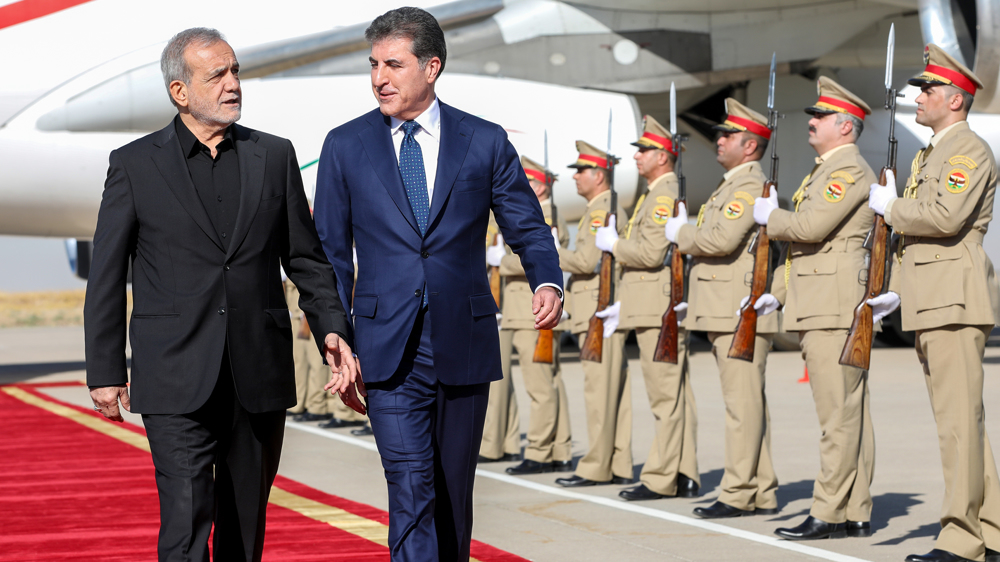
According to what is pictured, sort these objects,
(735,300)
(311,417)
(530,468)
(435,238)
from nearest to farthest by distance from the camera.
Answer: (435,238), (735,300), (530,468), (311,417)

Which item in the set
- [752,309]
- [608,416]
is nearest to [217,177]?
[752,309]

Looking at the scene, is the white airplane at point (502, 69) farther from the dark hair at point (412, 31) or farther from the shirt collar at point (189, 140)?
the shirt collar at point (189, 140)

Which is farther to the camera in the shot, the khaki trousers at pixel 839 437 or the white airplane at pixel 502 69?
the white airplane at pixel 502 69

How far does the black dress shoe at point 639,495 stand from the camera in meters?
5.16

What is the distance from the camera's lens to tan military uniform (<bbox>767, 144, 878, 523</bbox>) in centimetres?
430

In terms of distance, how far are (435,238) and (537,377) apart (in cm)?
350

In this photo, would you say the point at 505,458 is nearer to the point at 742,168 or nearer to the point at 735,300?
the point at 735,300

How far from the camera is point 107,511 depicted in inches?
190

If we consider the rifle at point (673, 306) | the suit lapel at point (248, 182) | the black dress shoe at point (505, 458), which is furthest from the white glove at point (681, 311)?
the suit lapel at point (248, 182)

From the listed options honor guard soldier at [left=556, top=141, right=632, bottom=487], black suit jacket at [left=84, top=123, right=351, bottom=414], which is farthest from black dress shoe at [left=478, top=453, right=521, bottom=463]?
black suit jacket at [left=84, top=123, right=351, bottom=414]

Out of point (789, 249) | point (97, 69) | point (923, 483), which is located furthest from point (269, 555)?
point (97, 69)

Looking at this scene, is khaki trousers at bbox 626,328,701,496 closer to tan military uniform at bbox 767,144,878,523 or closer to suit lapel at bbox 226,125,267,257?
tan military uniform at bbox 767,144,878,523

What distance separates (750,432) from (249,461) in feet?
8.38

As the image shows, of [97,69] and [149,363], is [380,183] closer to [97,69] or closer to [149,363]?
[149,363]
